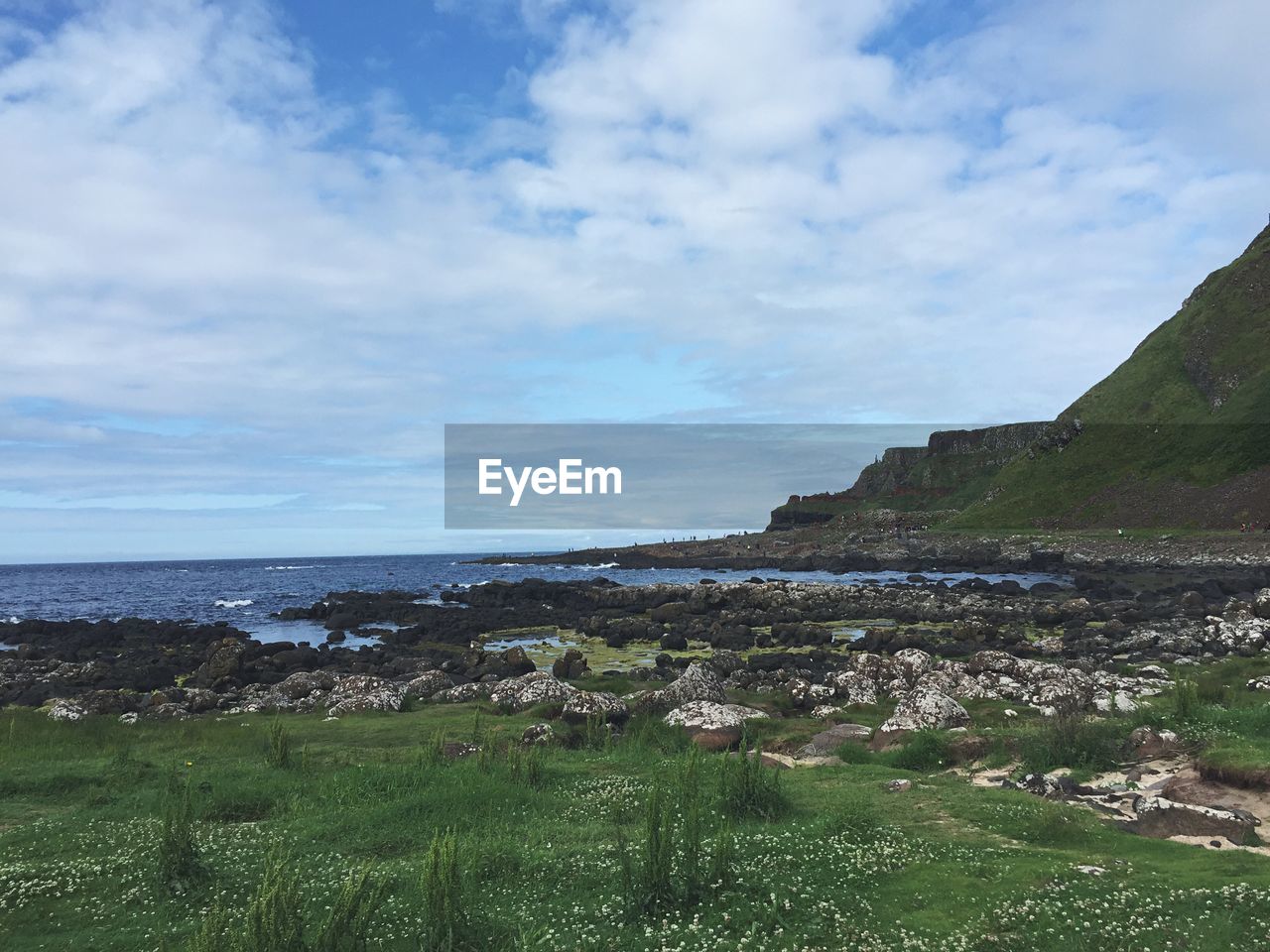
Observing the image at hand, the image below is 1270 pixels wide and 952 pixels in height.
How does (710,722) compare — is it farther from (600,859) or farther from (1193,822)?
(1193,822)

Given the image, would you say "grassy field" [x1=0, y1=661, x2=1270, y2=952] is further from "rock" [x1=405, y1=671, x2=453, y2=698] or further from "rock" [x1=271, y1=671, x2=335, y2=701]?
"rock" [x1=271, y1=671, x2=335, y2=701]

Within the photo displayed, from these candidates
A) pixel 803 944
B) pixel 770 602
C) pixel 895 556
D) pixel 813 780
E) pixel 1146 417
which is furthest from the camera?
pixel 1146 417

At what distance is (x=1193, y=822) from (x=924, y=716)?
336 inches

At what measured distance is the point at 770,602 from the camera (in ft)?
196

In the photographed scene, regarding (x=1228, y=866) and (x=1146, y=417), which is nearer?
(x=1228, y=866)

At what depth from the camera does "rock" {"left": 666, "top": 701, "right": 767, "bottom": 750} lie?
18047mm

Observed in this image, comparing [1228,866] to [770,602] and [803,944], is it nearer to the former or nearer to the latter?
[803,944]

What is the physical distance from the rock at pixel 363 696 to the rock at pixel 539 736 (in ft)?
26.6

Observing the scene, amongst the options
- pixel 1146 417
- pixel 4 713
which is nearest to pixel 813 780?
pixel 4 713

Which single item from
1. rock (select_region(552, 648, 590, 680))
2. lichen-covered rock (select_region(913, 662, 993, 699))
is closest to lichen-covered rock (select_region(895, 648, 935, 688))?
lichen-covered rock (select_region(913, 662, 993, 699))

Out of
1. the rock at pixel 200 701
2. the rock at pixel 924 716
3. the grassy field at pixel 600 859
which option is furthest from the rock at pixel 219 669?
the rock at pixel 924 716

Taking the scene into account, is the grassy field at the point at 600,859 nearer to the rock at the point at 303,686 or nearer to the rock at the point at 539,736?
the rock at the point at 539,736

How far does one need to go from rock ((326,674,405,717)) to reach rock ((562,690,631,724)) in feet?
21.1

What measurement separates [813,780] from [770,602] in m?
46.1
